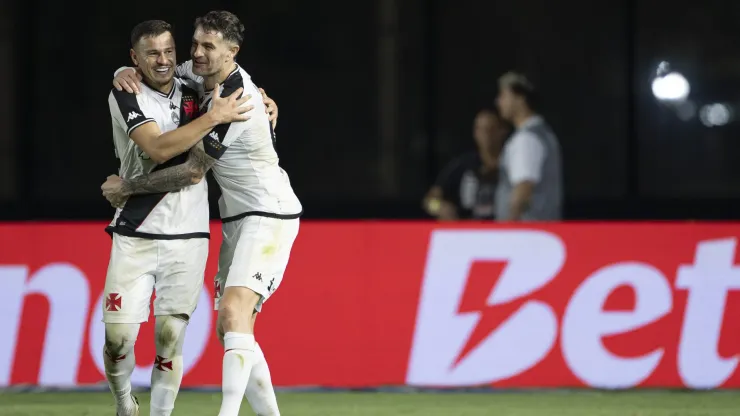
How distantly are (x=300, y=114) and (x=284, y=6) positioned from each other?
991 mm

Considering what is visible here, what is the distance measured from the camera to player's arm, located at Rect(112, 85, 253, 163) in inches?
291

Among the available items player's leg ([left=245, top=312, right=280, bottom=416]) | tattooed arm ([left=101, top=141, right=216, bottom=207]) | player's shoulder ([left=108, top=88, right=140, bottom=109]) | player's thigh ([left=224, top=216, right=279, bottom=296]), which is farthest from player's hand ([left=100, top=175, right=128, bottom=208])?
player's leg ([left=245, top=312, right=280, bottom=416])

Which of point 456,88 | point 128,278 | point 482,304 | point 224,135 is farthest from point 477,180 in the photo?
point 224,135

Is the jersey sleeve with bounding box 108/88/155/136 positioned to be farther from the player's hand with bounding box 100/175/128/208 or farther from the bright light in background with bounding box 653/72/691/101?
the bright light in background with bounding box 653/72/691/101

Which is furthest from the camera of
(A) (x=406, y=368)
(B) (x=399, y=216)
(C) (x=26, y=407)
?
(B) (x=399, y=216)

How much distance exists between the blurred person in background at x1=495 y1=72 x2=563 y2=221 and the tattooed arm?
3.99 metres

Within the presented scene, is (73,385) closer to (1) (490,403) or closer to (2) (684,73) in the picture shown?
(1) (490,403)

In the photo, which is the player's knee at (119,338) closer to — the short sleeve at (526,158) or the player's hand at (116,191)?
the player's hand at (116,191)

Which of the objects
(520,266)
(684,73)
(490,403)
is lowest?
(490,403)

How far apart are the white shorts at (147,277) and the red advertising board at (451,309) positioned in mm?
2128

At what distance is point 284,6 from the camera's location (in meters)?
14.0

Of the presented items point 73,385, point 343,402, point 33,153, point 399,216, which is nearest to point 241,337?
point 343,402

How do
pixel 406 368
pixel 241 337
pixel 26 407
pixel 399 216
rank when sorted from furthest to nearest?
1. pixel 399 216
2. pixel 406 368
3. pixel 26 407
4. pixel 241 337

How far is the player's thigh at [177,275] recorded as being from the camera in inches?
308
